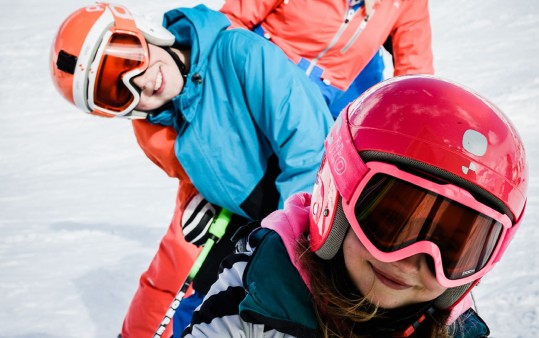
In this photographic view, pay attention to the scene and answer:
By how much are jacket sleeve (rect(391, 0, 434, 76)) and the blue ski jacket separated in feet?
3.77

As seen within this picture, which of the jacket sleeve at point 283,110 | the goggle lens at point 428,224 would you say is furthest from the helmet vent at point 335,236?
the jacket sleeve at point 283,110

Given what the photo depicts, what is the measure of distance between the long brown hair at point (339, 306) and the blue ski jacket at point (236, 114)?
1.10 m

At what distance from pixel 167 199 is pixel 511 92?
3.91 m

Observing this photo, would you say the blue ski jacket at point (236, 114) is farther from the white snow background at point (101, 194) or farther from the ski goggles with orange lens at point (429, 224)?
the white snow background at point (101, 194)

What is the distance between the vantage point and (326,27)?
3.96m

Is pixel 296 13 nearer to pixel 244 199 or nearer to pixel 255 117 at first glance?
pixel 255 117

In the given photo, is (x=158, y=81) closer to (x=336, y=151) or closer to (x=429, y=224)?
(x=336, y=151)

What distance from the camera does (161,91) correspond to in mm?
3184

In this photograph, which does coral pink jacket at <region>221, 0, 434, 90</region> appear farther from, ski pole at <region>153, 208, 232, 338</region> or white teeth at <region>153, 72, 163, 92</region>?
ski pole at <region>153, 208, 232, 338</region>

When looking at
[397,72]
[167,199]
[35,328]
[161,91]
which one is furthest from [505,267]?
[167,199]

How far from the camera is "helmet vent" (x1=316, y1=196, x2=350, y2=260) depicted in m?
1.87

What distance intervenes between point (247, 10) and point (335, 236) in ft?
7.85

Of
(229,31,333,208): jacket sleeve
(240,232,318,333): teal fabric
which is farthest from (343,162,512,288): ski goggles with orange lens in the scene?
(229,31,333,208): jacket sleeve

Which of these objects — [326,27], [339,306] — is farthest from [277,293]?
[326,27]
